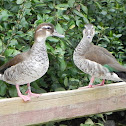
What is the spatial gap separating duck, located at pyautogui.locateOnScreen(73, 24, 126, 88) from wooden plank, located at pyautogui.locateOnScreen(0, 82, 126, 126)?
15 cm

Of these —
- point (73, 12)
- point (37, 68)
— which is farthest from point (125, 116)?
point (37, 68)

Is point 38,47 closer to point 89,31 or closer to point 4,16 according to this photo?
point 89,31

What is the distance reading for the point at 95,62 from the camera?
3119 mm

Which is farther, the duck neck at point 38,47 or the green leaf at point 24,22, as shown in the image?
the green leaf at point 24,22

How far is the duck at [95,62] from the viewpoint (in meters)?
3.04

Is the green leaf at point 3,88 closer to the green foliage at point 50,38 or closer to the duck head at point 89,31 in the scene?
the green foliage at point 50,38

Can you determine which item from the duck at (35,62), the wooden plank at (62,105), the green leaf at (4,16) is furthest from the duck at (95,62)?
the green leaf at (4,16)

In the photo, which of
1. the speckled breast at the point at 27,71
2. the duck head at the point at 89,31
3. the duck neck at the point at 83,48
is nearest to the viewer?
the speckled breast at the point at 27,71

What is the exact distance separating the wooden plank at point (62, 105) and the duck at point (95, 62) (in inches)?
5.8

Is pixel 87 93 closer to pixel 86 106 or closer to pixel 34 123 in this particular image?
pixel 86 106

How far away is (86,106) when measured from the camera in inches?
119

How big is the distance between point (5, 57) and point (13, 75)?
377 millimetres

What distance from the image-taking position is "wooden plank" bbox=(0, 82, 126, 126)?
2672 mm

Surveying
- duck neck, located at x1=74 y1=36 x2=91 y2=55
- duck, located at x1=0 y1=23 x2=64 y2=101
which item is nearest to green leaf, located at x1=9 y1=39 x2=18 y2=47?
duck, located at x1=0 y1=23 x2=64 y2=101
